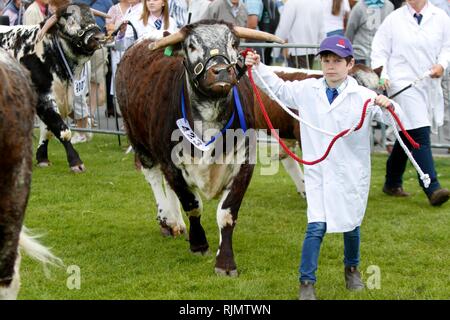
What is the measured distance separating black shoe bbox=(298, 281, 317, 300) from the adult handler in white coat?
3618 millimetres

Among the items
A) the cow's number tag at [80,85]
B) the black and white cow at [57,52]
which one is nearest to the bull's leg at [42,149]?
the black and white cow at [57,52]

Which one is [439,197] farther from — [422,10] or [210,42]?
[210,42]

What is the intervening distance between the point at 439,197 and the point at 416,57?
1.50 metres

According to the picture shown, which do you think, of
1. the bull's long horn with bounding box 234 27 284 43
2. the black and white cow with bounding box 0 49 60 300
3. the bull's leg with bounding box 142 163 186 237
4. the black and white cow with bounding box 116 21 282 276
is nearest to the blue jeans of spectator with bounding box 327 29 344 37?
the bull's leg with bounding box 142 163 186 237

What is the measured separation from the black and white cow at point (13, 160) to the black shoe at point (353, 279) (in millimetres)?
2427

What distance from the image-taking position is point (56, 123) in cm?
1162

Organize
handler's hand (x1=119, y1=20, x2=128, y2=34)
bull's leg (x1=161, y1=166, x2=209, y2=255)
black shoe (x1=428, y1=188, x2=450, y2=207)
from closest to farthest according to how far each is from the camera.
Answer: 1. bull's leg (x1=161, y1=166, x2=209, y2=255)
2. black shoe (x1=428, y1=188, x2=450, y2=207)
3. handler's hand (x1=119, y1=20, x2=128, y2=34)

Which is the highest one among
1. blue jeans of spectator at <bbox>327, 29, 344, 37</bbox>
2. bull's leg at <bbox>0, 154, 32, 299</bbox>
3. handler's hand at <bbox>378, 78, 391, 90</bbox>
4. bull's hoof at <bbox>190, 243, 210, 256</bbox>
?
bull's leg at <bbox>0, 154, 32, 299</bbox>

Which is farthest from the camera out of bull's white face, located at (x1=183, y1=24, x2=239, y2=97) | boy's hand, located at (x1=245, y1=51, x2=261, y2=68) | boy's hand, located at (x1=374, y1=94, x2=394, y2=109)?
bull's white face, located at (x1=183, y1=24, x2=239, y2=97)

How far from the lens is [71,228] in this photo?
8805mm

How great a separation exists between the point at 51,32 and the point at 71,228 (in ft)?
12.3

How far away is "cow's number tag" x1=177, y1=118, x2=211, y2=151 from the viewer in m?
7.20

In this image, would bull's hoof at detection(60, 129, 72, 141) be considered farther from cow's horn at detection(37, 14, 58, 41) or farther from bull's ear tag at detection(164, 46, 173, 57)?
bull's ear tag at detection(164, 46, 173, 57)

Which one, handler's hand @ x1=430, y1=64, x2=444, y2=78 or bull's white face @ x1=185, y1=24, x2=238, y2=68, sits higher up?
bull's white face @ x1=185, y1=24, x2=238, y2=68
